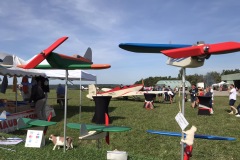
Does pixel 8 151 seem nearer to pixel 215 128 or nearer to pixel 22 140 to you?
pixel 22 140

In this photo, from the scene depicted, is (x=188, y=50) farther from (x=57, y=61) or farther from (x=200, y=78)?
(x=200, y=78)

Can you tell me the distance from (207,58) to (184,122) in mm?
899

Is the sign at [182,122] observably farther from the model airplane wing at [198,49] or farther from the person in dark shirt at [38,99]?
the person in dark shirt at [38,99]

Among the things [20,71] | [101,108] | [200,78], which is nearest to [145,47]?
[101,108]

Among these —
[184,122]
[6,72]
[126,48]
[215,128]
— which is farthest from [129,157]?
[6,72]

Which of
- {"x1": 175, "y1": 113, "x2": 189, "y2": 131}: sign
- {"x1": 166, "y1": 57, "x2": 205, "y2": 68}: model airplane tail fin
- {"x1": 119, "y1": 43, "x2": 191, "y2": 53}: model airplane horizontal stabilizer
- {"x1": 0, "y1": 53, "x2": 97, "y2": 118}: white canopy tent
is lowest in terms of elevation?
{"x1": 175, "y1": 113, "x2": 189, "y2": 131}: sign

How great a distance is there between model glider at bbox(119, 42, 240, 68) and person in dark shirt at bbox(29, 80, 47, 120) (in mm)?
7051

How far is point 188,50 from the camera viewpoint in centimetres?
315

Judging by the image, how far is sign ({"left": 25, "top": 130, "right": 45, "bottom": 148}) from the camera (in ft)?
18.0

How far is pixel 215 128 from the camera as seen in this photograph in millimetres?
8844

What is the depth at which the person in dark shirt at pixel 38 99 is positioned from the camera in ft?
32.1

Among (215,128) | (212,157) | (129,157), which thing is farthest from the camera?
(215,128)

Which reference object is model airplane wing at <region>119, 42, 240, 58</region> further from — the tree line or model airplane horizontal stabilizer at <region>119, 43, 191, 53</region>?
the tree line

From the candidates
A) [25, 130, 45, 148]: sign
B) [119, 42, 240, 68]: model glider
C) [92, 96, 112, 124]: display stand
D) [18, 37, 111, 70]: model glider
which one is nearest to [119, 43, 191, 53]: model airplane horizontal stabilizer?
[119, 42, 240, 68]: model glider
